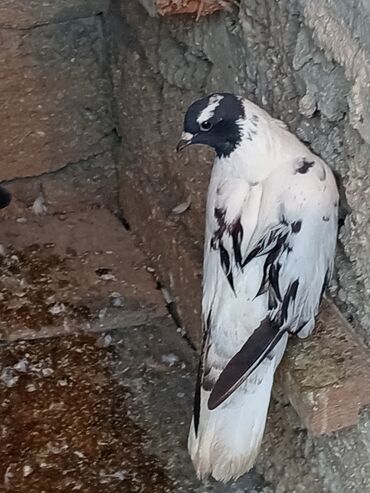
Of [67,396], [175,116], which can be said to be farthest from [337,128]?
[67,396]

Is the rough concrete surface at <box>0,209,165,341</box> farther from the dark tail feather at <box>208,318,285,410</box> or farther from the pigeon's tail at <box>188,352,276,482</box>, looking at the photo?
the dark tail feather at <box>208,318,285,410</box>

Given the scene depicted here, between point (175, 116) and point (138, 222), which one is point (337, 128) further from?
point (138, 222)

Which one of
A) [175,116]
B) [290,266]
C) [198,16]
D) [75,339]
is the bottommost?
[75,339]

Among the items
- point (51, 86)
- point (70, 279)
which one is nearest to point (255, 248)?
point (70, 279)

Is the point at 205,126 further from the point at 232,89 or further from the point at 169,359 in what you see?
the point at 169,359

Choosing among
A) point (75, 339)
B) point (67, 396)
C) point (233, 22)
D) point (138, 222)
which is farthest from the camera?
point (138, 222)

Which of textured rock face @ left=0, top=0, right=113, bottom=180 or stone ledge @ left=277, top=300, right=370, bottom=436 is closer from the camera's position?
stone ledge @ left=277, top=300, right=370, bottom=436

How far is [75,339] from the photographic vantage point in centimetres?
243

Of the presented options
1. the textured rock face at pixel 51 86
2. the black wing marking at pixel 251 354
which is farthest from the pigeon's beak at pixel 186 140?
the textured rock face at pixel 51 86

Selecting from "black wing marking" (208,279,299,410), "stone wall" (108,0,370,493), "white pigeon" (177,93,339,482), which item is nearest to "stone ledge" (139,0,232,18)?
"stone wall" (108,0,370,493)

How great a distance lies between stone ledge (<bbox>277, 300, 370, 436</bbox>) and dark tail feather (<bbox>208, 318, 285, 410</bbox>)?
0.07 metres

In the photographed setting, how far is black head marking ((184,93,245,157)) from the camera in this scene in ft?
5.57

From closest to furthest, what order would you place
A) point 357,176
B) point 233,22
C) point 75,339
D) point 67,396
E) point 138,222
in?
point 357,176, point 233,22, point 67,396, point 75,339, point 138,222

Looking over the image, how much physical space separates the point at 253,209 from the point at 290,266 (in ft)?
0.35
